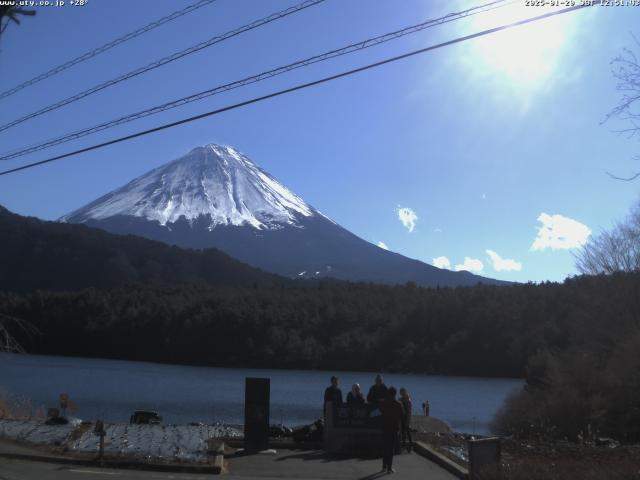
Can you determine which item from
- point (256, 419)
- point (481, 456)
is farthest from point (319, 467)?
point (481, 456)

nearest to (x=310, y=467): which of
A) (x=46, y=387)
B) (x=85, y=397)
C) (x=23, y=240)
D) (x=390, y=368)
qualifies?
(x=85, y=397)

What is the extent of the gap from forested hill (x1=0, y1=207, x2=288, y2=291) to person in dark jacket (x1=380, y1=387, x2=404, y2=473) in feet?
488

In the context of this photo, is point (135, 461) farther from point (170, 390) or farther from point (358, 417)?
point (170, 390)

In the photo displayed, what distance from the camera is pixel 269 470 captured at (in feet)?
44.2

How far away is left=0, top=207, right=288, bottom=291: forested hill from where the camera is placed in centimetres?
16088

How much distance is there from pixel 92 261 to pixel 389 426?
167 metres

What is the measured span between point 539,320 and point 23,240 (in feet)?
365

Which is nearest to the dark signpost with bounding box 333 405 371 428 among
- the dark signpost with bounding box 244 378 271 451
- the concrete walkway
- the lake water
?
the concrete walkway

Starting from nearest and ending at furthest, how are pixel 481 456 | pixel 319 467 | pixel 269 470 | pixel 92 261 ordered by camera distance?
pixel 481 456
pixel 269 470
pixel 319 467
pixel 92 261

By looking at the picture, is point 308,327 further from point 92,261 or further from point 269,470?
point 269,470

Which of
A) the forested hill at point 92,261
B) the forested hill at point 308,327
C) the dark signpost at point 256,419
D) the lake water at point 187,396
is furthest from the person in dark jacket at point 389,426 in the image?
the forested hill at point 92,261

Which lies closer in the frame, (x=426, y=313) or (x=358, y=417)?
(x=358, y=417)

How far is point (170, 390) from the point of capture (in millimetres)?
58562

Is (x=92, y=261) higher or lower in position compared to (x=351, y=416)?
higher
